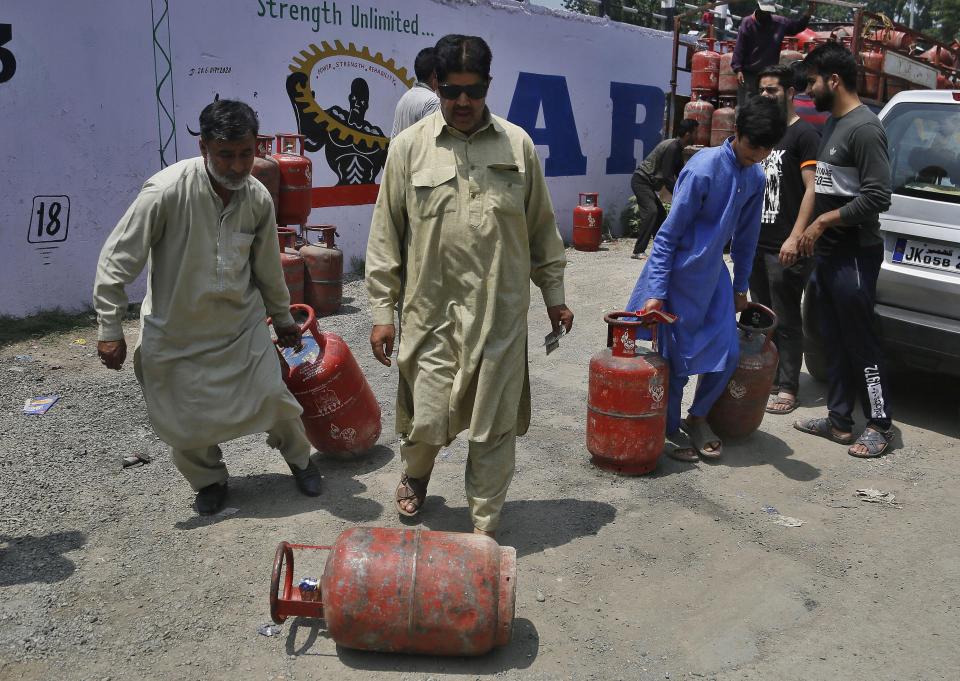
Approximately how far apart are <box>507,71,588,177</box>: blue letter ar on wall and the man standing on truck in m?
6.65

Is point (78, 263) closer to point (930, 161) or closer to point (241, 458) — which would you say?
point (241, 458)

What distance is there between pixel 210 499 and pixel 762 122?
3208 mm

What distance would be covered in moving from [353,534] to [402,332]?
3.32 ft

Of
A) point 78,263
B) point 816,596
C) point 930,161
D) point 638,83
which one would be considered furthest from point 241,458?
point 638,83

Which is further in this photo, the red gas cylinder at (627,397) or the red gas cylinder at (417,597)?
the red gas cylinder at (627,397)

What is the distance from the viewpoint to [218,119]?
359cm

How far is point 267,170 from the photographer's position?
7527mm

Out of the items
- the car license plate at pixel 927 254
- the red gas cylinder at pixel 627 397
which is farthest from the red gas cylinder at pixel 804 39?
the red gas cylinder at pixel 627 397

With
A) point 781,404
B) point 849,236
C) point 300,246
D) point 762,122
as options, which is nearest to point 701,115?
point 300,246

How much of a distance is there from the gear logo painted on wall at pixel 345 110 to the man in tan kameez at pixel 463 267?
571 cm

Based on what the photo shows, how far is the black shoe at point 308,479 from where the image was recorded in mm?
4348

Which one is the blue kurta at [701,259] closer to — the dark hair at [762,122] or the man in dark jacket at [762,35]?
the dark hair at [762,122]

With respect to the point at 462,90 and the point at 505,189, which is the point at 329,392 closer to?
the point at 505,189

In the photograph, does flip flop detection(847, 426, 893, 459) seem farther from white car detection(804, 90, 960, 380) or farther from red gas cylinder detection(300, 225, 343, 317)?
red gas cylinder detection(300, 225, 343, 317)
